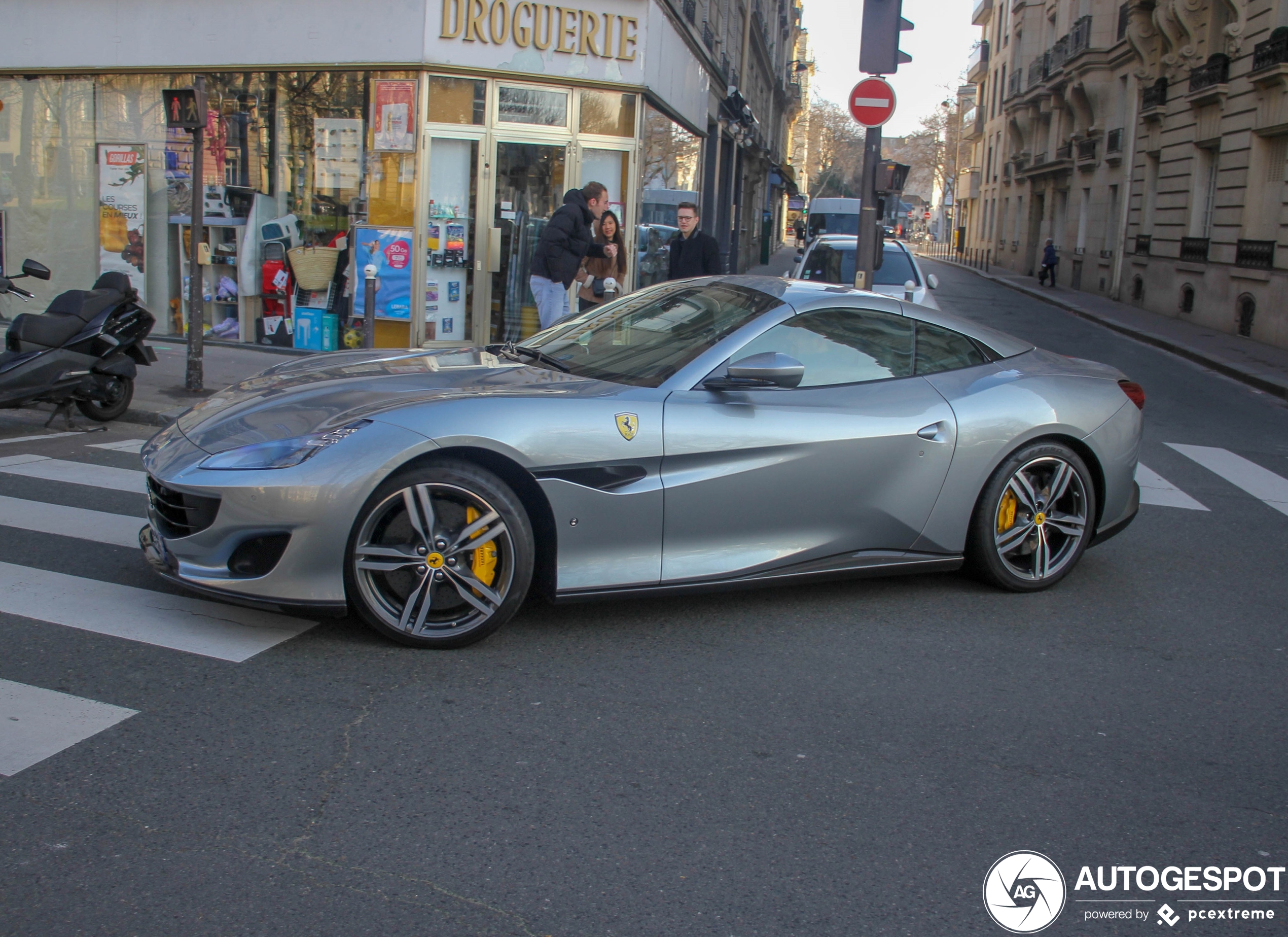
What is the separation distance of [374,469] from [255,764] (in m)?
1.08

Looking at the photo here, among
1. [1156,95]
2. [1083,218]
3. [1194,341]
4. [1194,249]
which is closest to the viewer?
[1194,341]

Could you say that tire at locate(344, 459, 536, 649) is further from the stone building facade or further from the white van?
the white van

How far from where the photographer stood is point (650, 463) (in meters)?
4.25

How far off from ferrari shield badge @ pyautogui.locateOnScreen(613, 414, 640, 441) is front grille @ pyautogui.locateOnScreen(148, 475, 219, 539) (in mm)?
1411

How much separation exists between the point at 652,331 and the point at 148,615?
229cm

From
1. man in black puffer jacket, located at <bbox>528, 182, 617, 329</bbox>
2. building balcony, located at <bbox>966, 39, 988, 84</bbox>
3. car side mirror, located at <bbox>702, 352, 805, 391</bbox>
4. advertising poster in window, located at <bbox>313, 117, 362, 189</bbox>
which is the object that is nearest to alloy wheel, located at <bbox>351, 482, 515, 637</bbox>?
car side mirror, located at <bbox>702, 352, 805, 391</bbox>

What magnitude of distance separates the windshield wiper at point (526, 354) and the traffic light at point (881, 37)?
350 inches

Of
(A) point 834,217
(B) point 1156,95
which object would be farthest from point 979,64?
(B) point 1156,95

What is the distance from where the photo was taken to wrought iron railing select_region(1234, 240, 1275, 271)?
19688 mm

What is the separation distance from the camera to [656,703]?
374 cm

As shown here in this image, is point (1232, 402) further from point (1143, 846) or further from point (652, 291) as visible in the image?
point (1143, 846)

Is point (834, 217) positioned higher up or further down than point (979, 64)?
further down

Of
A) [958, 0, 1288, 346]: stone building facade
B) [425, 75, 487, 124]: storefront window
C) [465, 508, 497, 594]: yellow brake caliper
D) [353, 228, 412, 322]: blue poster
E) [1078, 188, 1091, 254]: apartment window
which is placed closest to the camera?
[465, 508, 497, 594]: yellow brake caliper

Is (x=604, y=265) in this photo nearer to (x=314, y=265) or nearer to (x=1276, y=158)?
(x=314, y=265)
